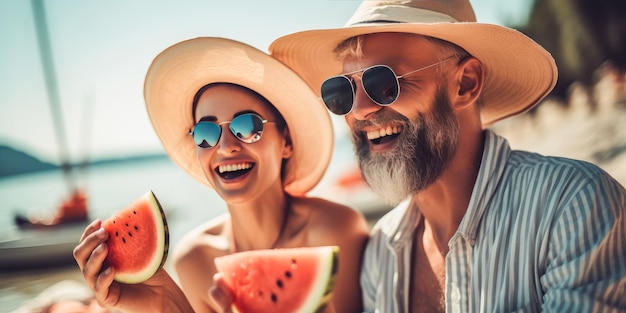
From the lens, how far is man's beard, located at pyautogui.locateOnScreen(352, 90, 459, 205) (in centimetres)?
268

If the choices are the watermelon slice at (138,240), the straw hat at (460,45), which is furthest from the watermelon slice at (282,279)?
the straw hat at (460,45)

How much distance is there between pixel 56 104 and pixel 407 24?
23.0 metres

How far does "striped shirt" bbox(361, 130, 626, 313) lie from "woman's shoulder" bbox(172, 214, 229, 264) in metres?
1.01

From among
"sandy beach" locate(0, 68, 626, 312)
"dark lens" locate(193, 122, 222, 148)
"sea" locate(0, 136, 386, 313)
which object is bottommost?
"sea" locate(0, 136, 386, 313)

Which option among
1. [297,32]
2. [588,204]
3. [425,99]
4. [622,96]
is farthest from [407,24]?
[622,96]

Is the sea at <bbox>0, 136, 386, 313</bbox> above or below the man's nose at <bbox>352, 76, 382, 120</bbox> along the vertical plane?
below

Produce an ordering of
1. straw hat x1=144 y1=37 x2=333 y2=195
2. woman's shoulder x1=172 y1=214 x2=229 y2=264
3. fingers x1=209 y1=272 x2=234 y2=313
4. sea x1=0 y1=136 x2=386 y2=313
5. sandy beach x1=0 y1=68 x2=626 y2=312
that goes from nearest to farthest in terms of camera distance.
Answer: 1. fingers x1=209 y1=272 x2=234 y2=313
2. straw hat x1=144 y1=37 x2=333 y2=195
3. woman's shoulder x1=172 y1=214 x2=229 y2=264
4. sea x1=0 y1=136 x2=386 y2=313
5. sandy beach x1=0 y1=68 x2=626 y2=312

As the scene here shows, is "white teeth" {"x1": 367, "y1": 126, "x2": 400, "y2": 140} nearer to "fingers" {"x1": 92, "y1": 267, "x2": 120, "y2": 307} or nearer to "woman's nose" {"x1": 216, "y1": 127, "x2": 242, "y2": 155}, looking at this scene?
"woman's nose" {"x1": 216, "y1": 127, "x2": 242, "y2": 155}

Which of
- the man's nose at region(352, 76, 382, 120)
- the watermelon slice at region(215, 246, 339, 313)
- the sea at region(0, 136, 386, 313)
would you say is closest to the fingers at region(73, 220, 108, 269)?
the watermelon slice at region(215, 246, 339, 313)

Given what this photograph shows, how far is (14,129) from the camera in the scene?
32.9 m

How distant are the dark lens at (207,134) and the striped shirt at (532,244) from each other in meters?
1.14

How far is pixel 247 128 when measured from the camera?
2844 mm

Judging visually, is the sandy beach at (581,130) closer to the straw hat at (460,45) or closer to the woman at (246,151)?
the straw hat at (460,45)

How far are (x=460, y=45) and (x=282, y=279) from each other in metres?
1.55
